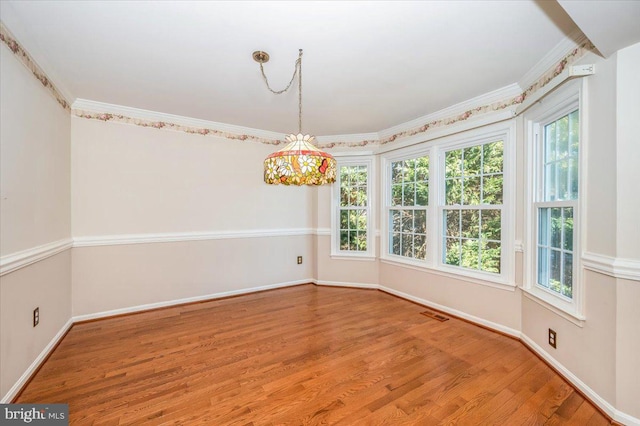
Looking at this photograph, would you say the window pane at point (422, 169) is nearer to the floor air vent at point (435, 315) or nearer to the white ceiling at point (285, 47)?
the white ceiling at point (285, 47)

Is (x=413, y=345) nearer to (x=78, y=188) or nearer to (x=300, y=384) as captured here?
(x=300, y=384)

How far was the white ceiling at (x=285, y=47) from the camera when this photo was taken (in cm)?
167

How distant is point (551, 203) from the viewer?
7.39ft

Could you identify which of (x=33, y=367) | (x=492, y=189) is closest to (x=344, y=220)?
(x=492, y=189)

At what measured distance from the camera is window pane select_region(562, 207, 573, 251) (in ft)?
6.82

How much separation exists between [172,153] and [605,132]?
158 inches

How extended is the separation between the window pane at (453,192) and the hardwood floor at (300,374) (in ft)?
4.46

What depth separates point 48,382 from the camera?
199 centimetres

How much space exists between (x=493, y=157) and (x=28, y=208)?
4036mm

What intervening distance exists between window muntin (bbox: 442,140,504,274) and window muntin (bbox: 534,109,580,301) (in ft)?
1.40

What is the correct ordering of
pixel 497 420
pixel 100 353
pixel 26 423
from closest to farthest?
pixel 26 423
pixel 497 420
pixel 100 353

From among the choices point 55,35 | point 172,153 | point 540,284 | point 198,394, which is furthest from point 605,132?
point 172,153

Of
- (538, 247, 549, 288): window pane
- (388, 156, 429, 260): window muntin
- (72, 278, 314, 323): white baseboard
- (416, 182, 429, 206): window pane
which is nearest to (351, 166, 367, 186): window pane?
(388, 156, 429, 260): window muntin

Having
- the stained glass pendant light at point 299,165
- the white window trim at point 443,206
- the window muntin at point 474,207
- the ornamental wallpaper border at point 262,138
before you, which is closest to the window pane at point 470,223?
the window muntin at point 474,207
